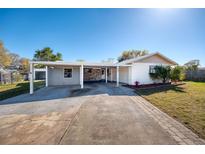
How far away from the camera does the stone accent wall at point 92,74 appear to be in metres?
19.6

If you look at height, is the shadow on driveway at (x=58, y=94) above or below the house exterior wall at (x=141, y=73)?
below

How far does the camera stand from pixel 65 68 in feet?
48.6

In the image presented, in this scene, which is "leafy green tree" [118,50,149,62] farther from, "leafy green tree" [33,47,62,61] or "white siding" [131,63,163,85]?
"white siding" [131,63,163,85]

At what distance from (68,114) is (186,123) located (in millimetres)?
4171

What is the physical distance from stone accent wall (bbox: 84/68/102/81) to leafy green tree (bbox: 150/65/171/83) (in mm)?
9399

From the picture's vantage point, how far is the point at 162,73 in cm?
1403

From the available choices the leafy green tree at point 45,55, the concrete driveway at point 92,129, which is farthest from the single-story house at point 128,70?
the leafy green tree at point 45,55

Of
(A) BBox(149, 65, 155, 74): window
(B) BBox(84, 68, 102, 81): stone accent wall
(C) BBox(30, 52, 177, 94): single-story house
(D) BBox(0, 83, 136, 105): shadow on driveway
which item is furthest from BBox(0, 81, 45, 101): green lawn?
(A) BBox(149, 65, 155, 74): window

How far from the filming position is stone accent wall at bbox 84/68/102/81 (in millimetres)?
19641

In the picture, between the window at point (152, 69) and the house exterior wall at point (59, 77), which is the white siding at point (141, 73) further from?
the house exterior wall at point (59, 77)

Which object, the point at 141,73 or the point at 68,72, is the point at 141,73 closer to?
the point at 141,73

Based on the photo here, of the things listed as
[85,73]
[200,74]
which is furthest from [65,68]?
[200,74]

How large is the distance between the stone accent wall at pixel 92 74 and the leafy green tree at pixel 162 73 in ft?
30.8
